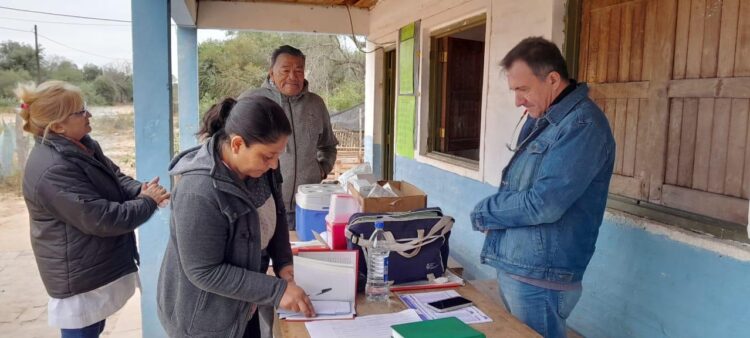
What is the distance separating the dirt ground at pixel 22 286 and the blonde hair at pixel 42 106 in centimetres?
234

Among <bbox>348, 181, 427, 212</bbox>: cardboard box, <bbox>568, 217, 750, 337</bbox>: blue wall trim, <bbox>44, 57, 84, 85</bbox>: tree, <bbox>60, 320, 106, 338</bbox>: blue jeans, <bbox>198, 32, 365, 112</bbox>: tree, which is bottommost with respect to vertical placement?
<bbox>60, 320, 106, 338</bbox>: blue jeans

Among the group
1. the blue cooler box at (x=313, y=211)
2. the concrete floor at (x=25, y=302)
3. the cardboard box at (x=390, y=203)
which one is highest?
the cardboard box at (x=390, y=203)

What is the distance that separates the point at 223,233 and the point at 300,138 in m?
1.56

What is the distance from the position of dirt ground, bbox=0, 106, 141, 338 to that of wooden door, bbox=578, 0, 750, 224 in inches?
137

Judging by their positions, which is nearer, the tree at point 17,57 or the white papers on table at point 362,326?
the white papers on table at point 362,326

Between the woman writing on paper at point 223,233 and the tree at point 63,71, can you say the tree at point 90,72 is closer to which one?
the tree at point 63,71

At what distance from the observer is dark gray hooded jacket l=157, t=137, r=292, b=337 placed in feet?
4.09

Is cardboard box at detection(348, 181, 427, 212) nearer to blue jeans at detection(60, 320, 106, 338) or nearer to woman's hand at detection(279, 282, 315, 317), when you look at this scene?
woman's hand at detection(279, 282, 315, 317)

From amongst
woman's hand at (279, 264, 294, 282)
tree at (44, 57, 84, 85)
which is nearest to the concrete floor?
woman's hand at (279, 264, 294, 282)

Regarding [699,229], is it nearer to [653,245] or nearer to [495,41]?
[653,245]

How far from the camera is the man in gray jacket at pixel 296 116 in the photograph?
2.73m

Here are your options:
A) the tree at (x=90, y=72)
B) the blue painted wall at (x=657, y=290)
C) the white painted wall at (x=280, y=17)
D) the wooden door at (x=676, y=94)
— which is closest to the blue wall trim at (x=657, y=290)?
the blue painted wall at (x=657, y=290)

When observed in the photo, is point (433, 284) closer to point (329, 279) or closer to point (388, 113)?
point (329, 279)

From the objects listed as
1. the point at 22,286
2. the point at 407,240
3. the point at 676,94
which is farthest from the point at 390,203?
the point at 22,286
